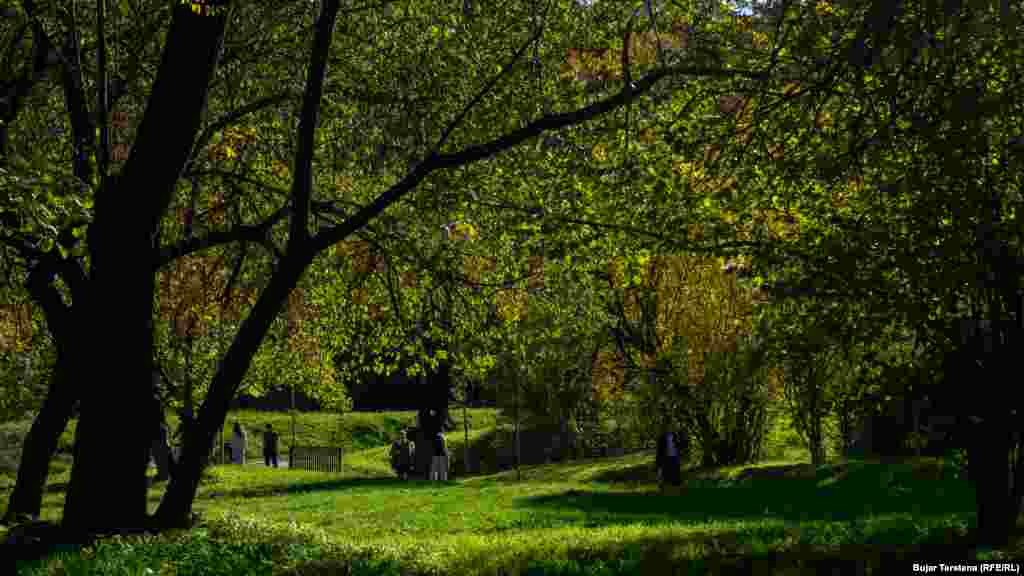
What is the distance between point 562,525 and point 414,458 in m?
20.6

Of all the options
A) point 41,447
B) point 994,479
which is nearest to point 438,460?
point 41,447

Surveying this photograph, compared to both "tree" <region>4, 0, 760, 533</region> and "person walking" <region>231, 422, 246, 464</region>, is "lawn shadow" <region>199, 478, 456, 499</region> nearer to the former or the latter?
"person walking" <region>231, 422, 246, 464</region>

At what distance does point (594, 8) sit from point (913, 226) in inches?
226

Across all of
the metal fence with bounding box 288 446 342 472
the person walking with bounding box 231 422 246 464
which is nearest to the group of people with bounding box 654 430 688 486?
the metal fence with bounding box 288 446 342 472

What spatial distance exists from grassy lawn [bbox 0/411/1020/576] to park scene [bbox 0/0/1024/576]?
104 mm

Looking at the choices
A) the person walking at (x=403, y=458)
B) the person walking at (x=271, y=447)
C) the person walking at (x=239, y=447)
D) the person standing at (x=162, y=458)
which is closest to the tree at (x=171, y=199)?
the person standing at (x=162, y=458)

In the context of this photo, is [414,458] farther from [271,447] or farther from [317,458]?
[271,447]

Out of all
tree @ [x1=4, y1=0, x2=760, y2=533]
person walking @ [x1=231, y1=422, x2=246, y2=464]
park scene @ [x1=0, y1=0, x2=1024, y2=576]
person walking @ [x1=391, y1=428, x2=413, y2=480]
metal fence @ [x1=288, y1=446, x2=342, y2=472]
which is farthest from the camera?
person walking @ [x1=231, y1=422, x2=246, y2=464]

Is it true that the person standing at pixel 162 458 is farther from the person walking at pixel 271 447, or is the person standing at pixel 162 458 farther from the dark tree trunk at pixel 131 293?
the dark tree trunk at pixel 131 293

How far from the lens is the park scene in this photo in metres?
9.95

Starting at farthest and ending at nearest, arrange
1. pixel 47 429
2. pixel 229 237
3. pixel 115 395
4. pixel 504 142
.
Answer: pixel 47 429
pixel 229 237
pixel 115 395
pixel 504 142

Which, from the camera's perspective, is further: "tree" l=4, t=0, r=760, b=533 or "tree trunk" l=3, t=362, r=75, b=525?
"tree trunk" l=3, t=362, r=75, b=525

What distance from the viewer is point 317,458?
127ft

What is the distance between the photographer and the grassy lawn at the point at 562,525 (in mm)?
10797
